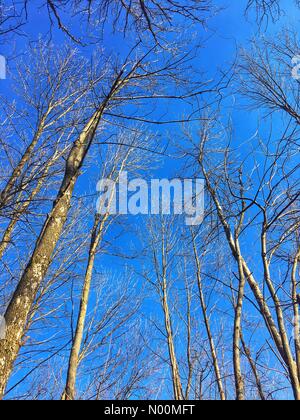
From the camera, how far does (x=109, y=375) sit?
568cm

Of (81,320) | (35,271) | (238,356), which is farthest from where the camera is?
(81,320)

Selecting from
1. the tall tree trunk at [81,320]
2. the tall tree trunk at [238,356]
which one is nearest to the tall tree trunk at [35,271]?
the tall tree trunk at [238,356]

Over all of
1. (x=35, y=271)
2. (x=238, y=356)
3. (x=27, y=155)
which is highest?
(x=27, y=155)

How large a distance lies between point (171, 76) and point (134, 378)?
228 inches

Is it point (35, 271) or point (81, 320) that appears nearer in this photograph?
point (35, 271)

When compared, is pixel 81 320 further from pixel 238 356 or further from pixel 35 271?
pixel 238 356

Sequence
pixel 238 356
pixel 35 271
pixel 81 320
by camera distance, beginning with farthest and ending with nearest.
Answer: pixel 81 320 < pixel 35 271 < pixel 238 356

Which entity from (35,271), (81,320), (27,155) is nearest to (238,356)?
(35,271)

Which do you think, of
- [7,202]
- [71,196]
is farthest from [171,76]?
[7,202]

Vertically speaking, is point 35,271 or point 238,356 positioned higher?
point 35,271

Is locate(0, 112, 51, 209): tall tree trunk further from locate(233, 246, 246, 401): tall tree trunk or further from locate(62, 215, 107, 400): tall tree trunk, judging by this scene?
locate(233, 246, 246, 401): tall tree trunk

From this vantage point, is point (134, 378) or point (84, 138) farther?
point (134, 378)
